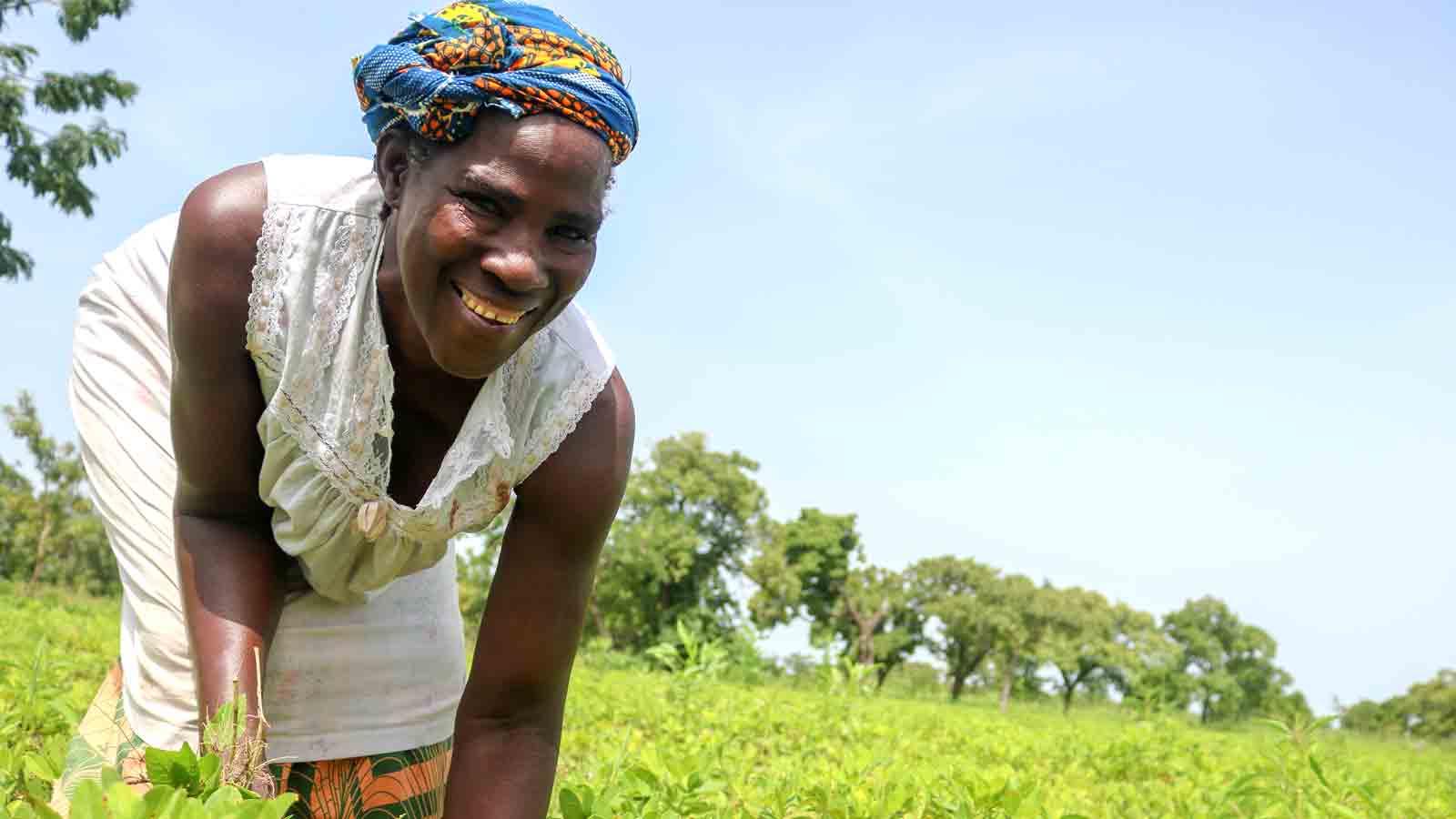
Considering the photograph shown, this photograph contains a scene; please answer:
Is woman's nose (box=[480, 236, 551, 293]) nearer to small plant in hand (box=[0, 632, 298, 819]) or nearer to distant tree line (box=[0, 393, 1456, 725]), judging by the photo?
small plant in hand (box=[0, 632, 298, 819])

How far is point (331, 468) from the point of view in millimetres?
2029

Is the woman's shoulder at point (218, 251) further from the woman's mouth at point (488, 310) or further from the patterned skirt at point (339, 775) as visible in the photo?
the patterned skirt at point (339, 775)

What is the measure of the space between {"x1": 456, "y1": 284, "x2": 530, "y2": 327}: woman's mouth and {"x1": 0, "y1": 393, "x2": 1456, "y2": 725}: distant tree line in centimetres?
2967

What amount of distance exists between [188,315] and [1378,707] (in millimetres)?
49776

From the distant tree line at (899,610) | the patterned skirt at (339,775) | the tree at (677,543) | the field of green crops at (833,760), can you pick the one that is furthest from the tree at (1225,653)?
the patterned skirt at (339,775)

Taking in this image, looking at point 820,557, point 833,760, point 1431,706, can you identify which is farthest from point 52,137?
point 1431,706

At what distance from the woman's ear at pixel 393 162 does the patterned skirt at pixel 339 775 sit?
1.12 metres

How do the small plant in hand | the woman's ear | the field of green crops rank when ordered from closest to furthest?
the small plant in hand, the woman's ear, the field of green crops

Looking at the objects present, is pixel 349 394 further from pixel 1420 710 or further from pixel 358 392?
pixel 1420 710

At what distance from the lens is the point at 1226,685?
4916cm

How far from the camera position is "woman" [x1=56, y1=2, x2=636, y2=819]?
1.74 metres

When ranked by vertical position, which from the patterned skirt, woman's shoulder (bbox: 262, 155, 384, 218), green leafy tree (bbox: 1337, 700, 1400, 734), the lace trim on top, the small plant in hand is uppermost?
green leafy tree (bbox: 1337, 700, 1400, 734)

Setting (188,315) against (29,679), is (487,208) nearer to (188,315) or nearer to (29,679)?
(188,315)

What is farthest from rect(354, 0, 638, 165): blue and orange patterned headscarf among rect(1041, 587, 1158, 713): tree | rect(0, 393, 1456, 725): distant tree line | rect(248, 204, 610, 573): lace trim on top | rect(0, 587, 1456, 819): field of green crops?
rect(1041, 587, 1158, 713): tree
